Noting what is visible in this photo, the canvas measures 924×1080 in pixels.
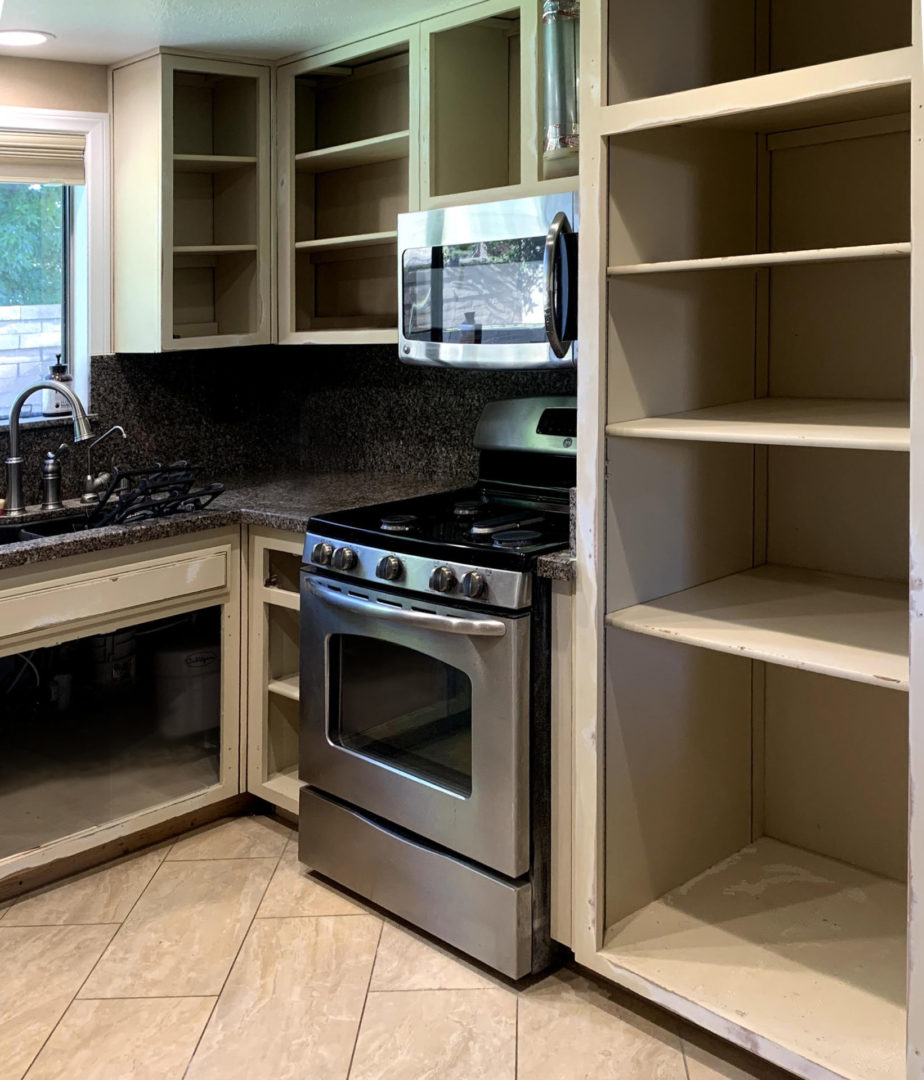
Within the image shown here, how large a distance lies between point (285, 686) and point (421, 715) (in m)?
0.63

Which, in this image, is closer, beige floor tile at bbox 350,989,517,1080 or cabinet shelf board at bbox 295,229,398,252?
beige floor tile at bbox 350,989,517,1080

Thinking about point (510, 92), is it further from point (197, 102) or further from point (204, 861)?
point (204, 861)

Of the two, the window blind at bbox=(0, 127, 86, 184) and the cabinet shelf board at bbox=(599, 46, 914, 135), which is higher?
the window blind at bbox=(0, 127, 86, 184)

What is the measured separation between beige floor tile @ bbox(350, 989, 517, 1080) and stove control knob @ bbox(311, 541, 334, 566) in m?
0.93

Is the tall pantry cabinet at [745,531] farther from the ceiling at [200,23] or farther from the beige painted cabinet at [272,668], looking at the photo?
the beige painted cabinet at [272,668]

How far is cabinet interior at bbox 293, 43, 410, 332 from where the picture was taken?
307 centimetres

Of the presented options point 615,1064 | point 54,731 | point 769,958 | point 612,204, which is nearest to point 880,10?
point 612,204

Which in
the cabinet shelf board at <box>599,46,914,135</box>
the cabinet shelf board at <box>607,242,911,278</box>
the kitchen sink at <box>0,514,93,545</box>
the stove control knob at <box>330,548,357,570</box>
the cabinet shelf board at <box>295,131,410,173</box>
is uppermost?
the cabinet shelf board at <box>295,131,410,173</box>

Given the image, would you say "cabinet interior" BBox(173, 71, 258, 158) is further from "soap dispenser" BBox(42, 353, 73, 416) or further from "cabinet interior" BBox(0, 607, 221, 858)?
"cabinet interior" BBox(0, 607, 221, 858)

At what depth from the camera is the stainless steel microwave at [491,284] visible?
7.22 feet

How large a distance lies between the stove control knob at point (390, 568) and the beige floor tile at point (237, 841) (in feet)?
3.02

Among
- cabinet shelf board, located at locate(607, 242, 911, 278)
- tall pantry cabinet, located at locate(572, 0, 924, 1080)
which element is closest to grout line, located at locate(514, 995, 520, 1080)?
tall pantry cabinet, located at locate(572, 0, 924, 1080)

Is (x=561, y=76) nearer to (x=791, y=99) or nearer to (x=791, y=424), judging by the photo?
(x=791, y=99)

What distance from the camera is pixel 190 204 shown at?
322 centimetres
